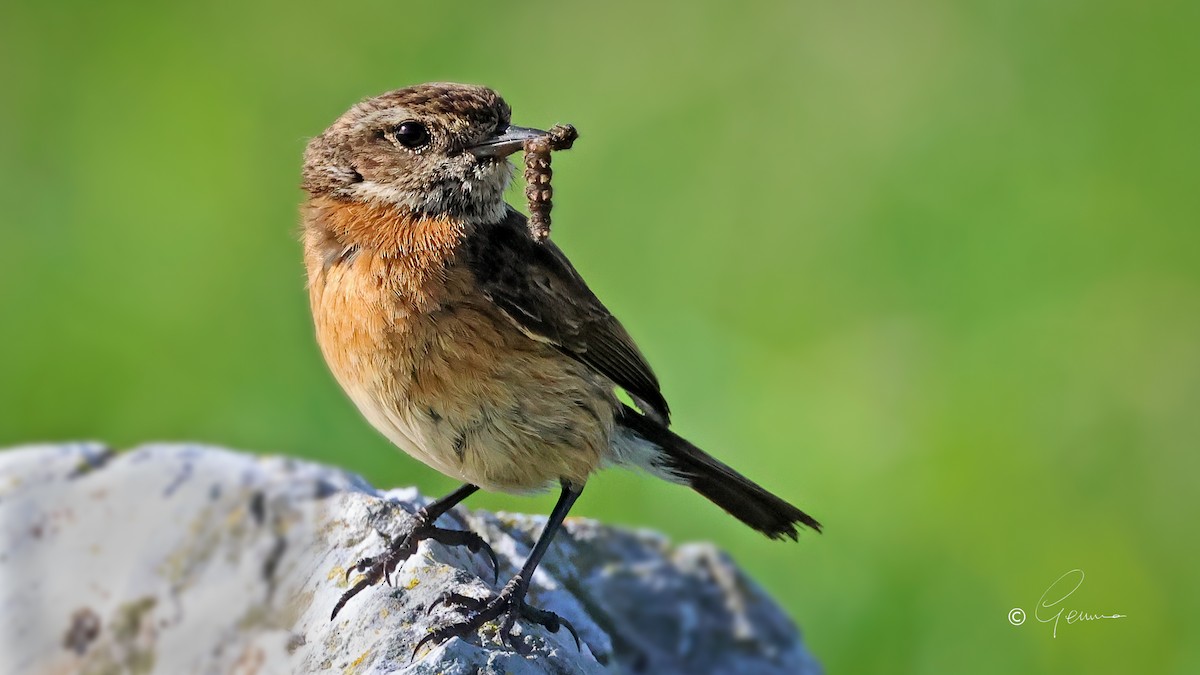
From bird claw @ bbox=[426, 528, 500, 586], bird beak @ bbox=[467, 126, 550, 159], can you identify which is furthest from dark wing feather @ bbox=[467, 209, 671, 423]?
bird claw @ bbox=[426, 528, 500, 586]

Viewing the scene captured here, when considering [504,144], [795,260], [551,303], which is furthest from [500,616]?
[795,260]

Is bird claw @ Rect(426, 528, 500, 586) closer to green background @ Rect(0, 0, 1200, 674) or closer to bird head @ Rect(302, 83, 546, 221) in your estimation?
green background @ Rect(0, 0, 1200, 674)

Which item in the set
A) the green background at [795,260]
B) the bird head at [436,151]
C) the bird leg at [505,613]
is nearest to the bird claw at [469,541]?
the bird leg at [505,613]

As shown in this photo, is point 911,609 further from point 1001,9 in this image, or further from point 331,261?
point 1001,9

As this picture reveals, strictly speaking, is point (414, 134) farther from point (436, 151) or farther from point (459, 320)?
point (459, 320)

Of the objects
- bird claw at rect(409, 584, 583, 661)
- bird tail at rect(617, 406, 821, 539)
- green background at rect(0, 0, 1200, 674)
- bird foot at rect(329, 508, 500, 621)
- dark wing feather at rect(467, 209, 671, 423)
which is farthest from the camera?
green background at rect(0, 0, 1200, 674)

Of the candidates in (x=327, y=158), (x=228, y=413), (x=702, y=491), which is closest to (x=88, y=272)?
(x=228, y=413)

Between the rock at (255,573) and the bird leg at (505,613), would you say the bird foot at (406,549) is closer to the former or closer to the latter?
the rock at (255,573)
